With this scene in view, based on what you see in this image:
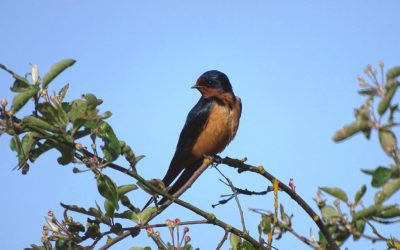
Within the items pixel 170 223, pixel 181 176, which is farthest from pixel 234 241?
pixel 181 176

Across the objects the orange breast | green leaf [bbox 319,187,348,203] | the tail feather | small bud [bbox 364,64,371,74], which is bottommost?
green leaf [bbox 319,187,348,203]

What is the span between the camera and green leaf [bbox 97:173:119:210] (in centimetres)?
223

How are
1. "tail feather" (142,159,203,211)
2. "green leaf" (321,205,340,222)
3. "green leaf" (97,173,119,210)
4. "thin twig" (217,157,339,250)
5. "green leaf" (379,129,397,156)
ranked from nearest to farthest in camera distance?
"green leaf" (379,129,397,156) < "green leaf" (321,205,340,222) < "thin twig" (217,157,339,250) < "green leaf" (97,173,119,210) < "tail feather" (142,159,203,211)

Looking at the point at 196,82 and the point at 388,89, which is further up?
the point at 196,82

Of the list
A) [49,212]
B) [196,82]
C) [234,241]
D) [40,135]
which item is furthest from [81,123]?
[196,82]

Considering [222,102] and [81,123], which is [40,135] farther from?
[222,102]

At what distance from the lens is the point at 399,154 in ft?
4.71

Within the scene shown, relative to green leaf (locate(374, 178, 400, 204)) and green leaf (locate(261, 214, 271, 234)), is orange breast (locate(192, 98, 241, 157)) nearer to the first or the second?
green leaf (locate(261, 214, 271, 234))

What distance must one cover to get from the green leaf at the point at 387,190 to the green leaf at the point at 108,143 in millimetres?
1078

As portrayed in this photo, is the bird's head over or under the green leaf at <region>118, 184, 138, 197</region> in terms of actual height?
over

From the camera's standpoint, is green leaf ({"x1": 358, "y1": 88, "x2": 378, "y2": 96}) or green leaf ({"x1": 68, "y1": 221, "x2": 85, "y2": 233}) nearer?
green leaf ({"x1": 358, "y1": 88, "x2": 378, "y2": 96})

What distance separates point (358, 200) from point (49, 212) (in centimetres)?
134

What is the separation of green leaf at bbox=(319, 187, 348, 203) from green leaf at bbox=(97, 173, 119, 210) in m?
0.91

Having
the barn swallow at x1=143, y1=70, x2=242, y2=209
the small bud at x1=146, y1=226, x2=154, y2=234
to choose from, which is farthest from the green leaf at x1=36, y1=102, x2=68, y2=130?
the barn swallow at x1=143, y1=70, x2=242, y2=209
